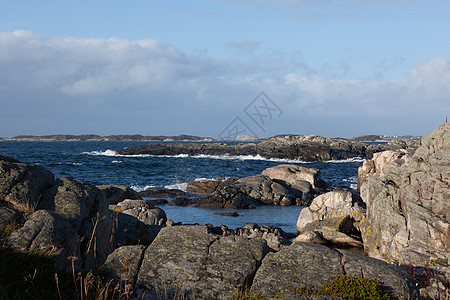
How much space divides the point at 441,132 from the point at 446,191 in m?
4.23

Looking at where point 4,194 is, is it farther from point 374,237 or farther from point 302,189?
point 302,189

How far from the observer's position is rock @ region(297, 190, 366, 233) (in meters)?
19.8

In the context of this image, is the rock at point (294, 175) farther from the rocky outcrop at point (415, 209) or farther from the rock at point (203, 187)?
the rocky outcrop at point (415, 209)

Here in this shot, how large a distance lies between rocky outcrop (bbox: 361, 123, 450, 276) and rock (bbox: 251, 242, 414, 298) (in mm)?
4777

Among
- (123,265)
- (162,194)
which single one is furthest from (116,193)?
(123,265)

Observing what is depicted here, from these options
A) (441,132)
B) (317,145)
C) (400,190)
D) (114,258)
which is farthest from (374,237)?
(317,145)

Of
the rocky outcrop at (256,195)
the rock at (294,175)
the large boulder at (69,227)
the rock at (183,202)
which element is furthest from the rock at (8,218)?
the rock at (294,175)

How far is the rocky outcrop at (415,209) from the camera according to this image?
41.1 ft

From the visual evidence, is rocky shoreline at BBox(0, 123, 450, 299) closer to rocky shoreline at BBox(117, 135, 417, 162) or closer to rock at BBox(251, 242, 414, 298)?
rock at BBox(251, 242, 414, 298)

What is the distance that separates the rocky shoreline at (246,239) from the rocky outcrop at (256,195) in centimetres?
1006

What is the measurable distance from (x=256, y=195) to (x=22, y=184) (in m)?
24.5

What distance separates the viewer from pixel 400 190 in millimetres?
14672

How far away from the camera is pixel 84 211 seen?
1060cm

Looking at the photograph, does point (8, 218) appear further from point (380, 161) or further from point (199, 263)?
point (380, 161)
